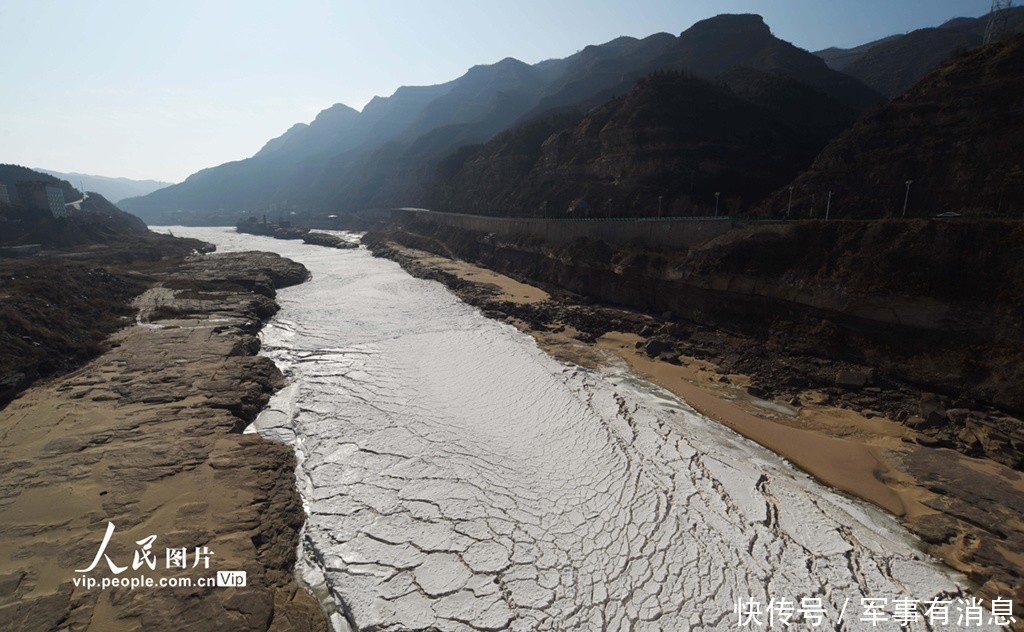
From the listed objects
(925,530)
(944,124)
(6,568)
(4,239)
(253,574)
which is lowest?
(925,530)

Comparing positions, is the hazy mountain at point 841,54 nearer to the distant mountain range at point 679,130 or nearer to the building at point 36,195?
the distant mountain range at point 679,130

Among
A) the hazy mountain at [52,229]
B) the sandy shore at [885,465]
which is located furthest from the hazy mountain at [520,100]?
the hazy mountain at [52,229]

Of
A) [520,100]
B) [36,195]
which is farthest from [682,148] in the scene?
[520,100]

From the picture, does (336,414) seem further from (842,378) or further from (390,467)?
(842,378)

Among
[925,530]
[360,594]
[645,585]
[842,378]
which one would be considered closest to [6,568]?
[360,594]

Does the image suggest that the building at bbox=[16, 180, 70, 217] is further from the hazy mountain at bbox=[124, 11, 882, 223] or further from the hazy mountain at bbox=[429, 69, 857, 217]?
the hazy mountain at bbox=[429, 69, 857, 217]
